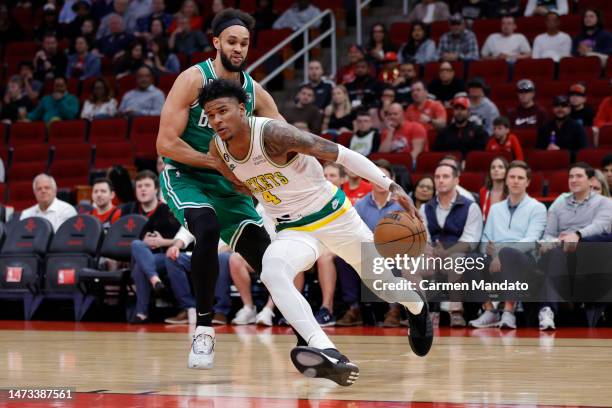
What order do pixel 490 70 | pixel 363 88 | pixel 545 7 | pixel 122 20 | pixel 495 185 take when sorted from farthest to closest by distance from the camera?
pixel 122 20, pixel 545 7, pixel 363 88, pixel 490 70, pixel 495 185

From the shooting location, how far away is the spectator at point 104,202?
34.1 feet

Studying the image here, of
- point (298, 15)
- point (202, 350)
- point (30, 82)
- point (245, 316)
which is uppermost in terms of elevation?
point (298, 15)

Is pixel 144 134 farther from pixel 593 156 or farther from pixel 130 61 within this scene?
pixel 593 156

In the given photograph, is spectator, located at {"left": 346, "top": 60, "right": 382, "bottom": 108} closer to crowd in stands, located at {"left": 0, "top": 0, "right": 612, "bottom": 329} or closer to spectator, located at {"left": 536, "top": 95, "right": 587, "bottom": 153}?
crowd in stands, located at {"left": 0, "top": 0, "right": 612, "bottom": 329}

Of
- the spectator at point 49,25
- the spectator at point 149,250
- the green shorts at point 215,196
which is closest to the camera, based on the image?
the green shorts at point 215,196

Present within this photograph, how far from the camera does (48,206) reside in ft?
34.6

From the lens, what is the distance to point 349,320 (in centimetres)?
885

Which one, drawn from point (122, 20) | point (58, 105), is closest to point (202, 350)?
point (58, 105)

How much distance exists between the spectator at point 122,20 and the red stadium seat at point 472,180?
8134 millimetres

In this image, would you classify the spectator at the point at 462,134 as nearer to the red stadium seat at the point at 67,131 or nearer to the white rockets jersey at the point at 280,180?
the red stadium seat at the point at 67,131

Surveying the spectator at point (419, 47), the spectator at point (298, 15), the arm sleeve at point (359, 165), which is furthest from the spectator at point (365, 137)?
the arm sleeve at point (359, 165)

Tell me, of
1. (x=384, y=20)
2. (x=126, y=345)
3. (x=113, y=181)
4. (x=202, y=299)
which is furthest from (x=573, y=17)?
(x=202, y=299)

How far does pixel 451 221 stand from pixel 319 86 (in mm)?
4721

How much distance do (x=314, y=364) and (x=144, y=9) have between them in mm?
13622
